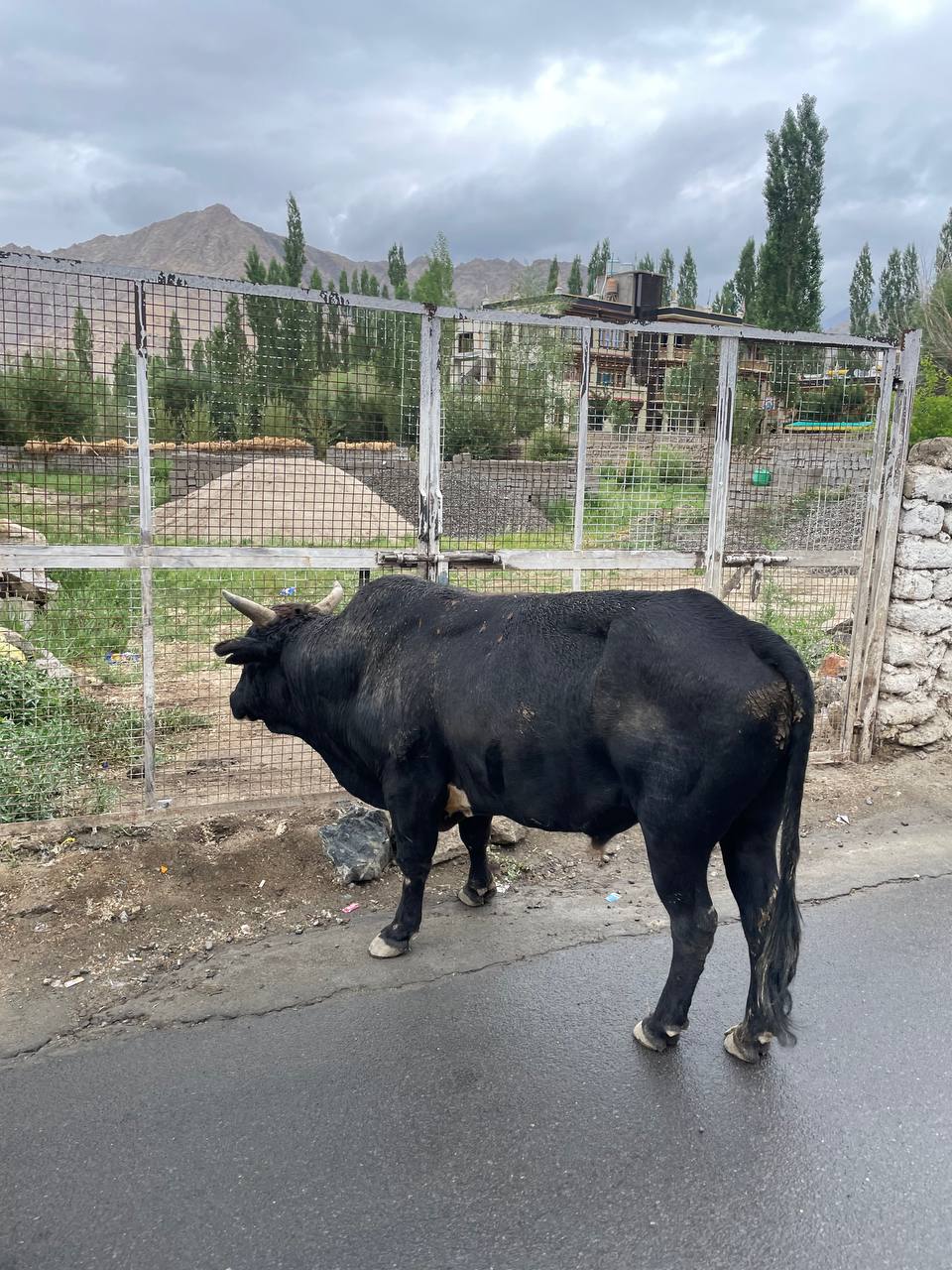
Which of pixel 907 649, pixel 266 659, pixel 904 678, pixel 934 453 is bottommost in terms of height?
pixel 904 678

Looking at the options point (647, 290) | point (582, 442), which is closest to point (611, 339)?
point (582, 442)

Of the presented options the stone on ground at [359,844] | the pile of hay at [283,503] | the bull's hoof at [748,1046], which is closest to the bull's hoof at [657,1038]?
the bull's hoof at [748,1046]

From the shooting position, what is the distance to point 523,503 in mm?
5828

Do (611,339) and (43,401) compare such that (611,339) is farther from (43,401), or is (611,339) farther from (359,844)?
(359,844)

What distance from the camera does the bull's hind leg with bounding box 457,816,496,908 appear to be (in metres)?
4.50

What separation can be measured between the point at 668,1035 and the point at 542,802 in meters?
0.98

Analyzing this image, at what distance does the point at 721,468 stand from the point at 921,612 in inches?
76.1

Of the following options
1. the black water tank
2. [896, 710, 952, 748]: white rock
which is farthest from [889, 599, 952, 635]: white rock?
the black water tank

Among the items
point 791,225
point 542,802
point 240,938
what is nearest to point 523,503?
point 542,802

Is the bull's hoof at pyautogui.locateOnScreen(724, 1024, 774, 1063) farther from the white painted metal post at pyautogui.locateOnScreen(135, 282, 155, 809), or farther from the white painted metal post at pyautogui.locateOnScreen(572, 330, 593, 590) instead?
the white painted metal post at pyautogui.locateOnScreen(135, 282, 155, 809)

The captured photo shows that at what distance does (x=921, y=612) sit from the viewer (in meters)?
6.53

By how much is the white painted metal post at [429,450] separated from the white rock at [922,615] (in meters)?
3.57

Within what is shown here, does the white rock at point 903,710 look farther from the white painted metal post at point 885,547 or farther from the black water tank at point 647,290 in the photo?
the black water tank at point 647,290

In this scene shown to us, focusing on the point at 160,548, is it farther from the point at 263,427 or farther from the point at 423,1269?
the point at 423,1269
